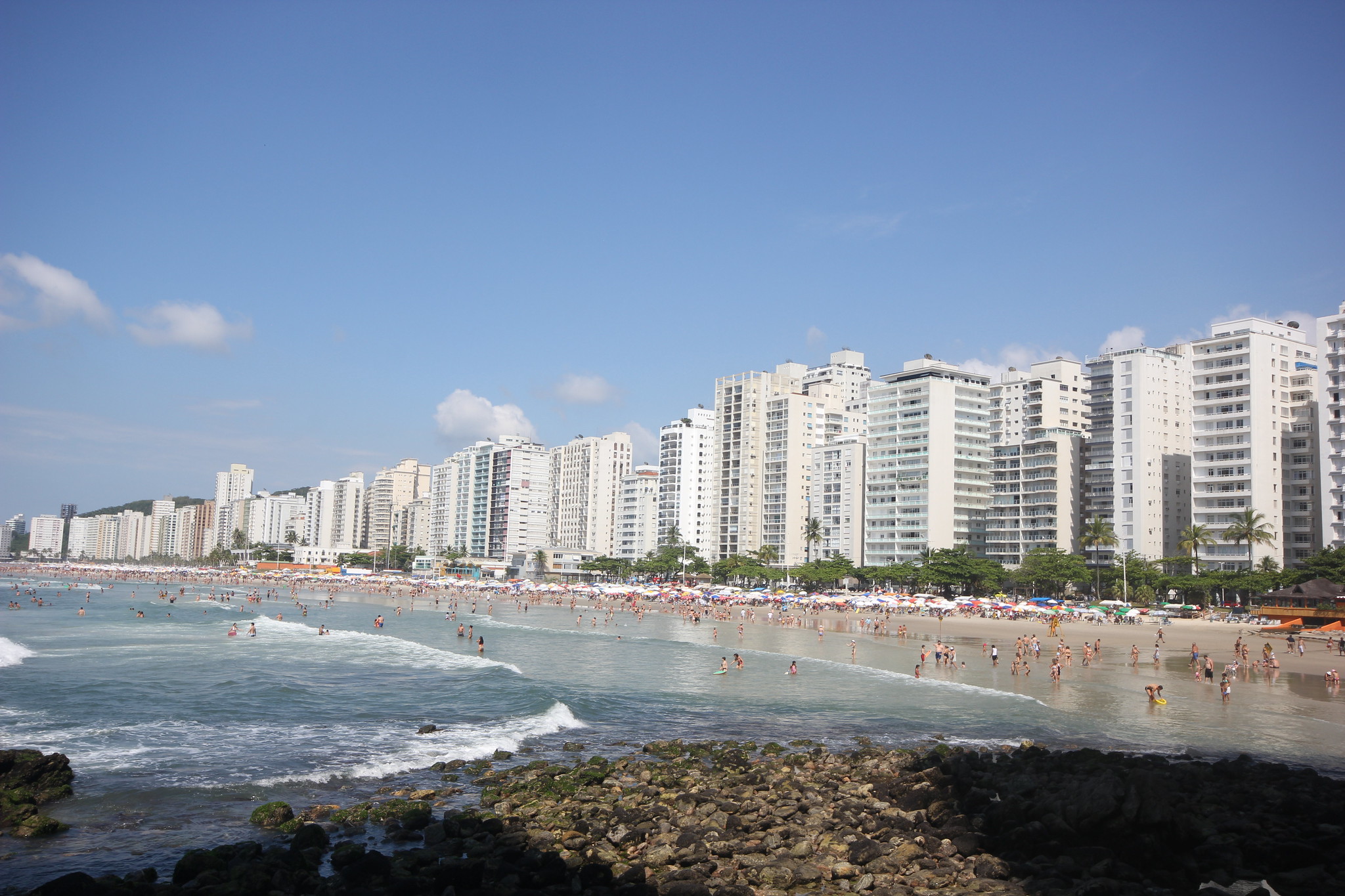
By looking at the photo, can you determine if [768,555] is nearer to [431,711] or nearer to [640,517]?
[640,517]

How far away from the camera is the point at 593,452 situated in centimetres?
18950

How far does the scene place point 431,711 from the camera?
105ft

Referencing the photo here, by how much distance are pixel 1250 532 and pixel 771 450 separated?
73.2m

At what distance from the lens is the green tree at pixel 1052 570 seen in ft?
301

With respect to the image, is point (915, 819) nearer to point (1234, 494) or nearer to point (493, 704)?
point (493, 704)

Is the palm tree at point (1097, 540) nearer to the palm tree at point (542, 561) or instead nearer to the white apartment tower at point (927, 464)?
the white apartment tower at point (927, 464)

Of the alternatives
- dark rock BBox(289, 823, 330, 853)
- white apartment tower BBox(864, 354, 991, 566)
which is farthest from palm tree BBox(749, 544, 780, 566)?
dark rock BBox(289, 823, 330, 853)

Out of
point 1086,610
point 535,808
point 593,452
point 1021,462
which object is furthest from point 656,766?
point 593,452

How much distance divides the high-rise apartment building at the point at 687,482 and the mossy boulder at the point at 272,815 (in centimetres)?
13860

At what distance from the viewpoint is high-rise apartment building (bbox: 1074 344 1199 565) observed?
103312mm

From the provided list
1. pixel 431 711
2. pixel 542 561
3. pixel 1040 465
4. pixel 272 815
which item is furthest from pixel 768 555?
pixel 272 815

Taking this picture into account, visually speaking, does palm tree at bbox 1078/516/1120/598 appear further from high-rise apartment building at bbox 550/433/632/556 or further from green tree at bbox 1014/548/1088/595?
high-rise apartment building at bbox 550/433/632/556

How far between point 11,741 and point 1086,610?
75.3 m

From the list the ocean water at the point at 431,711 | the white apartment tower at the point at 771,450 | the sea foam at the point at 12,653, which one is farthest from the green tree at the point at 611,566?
the sea foam at the point at 12,653
